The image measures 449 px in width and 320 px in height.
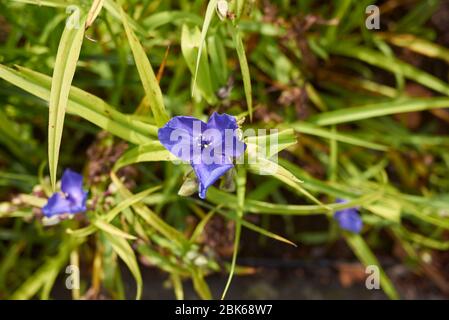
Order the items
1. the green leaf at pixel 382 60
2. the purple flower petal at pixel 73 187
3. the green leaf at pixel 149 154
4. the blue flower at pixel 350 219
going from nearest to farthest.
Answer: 1. the green leaf at pixel 149 154
2. the purple flower petal at pixel 73 187
3. the blue flower at pixel 350 219
4. the green leaf at pixel 382 60

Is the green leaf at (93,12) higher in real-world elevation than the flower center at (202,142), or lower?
higher

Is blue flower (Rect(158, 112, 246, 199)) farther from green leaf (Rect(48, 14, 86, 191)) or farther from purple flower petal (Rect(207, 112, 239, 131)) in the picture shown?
green leaf (Rect(48, 14, 86, 191))

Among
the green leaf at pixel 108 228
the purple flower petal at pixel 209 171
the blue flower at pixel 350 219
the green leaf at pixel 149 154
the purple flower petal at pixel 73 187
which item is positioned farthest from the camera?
the blue flower at pixel 350 219

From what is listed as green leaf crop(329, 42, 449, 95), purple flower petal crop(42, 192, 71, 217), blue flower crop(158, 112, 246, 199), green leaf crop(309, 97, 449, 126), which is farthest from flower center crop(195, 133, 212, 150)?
green leaf crop(329, 42, 449, 95)

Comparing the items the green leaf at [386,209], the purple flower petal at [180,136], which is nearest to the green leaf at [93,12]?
the purple flower petal at [180,136]

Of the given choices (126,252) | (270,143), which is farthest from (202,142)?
(126,252)

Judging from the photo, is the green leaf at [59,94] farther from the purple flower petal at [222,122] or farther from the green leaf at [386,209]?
the green leaf at [386,209]

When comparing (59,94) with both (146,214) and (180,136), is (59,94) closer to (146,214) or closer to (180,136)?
(180,136)
